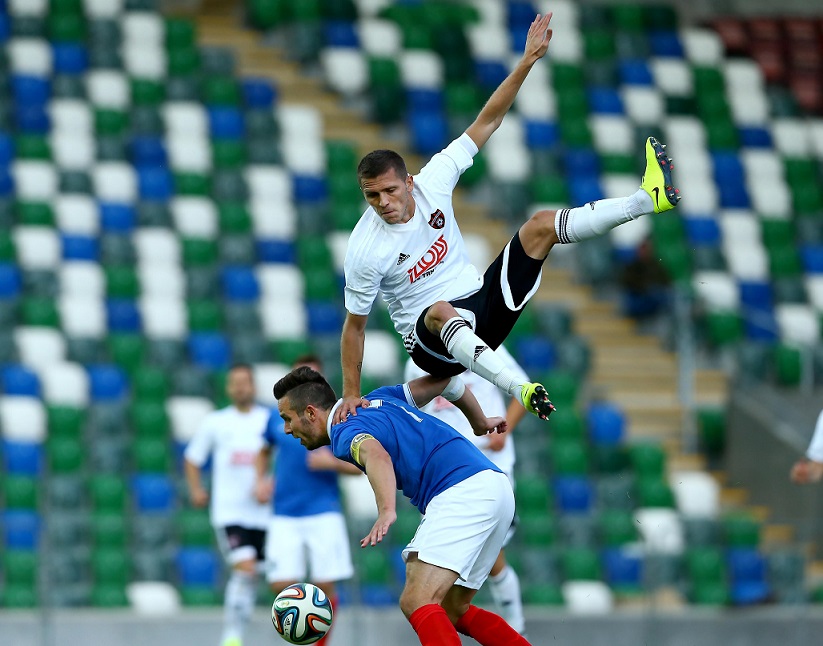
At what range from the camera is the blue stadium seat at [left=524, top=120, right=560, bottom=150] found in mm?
17016

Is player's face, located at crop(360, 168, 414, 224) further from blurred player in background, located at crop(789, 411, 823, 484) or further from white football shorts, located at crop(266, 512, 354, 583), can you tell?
white football shorts, located at crop(266, 512, 354, 583)

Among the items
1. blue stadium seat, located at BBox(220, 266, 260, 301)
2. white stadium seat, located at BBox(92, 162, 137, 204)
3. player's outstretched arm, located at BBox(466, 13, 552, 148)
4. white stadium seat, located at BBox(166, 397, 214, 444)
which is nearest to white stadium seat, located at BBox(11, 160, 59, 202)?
white stadium seat, located at BBox(92, 162, 137, 204)

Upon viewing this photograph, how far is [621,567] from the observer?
37.5ft

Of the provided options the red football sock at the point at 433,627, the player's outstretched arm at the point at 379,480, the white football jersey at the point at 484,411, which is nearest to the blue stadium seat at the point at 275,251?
the white football jersey at the point at 484,411

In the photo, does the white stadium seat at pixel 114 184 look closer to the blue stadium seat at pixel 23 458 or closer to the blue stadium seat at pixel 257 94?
the blue stadium seat at pixel 257 94

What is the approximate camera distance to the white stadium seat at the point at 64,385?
13242 millimetres

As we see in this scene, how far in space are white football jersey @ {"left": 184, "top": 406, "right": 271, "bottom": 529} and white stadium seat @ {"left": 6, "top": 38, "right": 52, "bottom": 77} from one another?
6.53 metres

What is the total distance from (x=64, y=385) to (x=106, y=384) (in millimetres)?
350

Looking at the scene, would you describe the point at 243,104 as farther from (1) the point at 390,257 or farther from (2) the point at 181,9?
(1) the point at 390,257

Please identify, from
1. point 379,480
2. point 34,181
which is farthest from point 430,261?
point 34,181

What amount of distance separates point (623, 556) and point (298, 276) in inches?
187

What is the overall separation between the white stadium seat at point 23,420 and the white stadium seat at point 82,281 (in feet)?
4.98

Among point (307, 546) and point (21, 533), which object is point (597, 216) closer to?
point (307, 546)

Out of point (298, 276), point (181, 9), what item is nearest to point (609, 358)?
point (298, 276)
